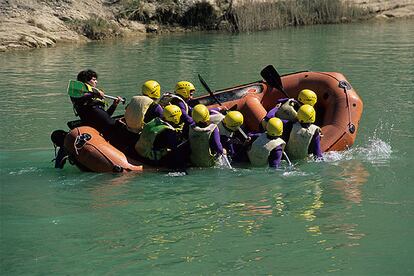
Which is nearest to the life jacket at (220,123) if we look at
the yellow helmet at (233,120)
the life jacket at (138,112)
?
the yellow helmet at (233,120)

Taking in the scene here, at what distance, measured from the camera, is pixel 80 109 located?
10.6 metres

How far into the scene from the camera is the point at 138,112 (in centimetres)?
1035

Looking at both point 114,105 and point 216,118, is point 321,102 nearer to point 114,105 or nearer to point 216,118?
point 216,118

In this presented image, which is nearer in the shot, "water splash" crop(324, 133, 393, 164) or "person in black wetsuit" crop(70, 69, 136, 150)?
"person in black wetsuit" crop(70, 69, 136, 150)

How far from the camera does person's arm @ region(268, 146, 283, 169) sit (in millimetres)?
10164

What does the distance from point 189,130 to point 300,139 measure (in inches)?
58.8

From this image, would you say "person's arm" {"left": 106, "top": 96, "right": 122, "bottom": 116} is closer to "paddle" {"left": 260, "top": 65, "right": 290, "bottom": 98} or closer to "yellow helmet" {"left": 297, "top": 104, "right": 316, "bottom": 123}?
"paddle" {"left": 260, "top": 65, "right": 290, "bottom": 98}

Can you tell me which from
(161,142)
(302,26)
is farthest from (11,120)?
(302,26)

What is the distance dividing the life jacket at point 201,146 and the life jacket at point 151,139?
0.32 metres

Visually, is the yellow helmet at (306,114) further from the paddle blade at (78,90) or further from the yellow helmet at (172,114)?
the paddle blade at (78,90)

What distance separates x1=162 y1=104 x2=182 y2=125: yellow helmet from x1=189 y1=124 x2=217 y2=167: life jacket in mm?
252

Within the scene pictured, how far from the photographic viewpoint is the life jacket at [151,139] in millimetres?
10141

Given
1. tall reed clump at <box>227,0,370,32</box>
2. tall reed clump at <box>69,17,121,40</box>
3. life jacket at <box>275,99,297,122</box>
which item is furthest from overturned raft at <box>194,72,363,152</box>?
tall reed clump at <box>227,0,370,32</box>

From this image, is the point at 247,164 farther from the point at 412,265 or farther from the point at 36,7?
the point at 36,7
